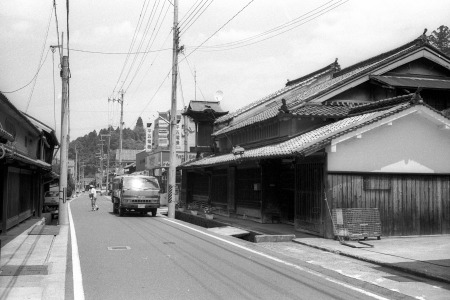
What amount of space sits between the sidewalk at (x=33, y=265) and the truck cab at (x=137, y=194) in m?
9.21

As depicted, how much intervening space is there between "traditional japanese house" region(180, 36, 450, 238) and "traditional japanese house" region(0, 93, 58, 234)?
352 inches

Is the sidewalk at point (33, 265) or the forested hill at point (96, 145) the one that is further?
the forested hill at point (96, 145)

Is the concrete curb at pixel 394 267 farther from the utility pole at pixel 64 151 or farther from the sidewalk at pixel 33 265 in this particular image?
the utility pole at pixel 64 151

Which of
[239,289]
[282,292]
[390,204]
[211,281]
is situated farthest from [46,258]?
[390,204]

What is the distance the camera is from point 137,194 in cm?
2667

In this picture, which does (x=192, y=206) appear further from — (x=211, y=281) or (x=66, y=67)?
(x=211, y=281)

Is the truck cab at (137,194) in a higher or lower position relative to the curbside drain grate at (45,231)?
higher

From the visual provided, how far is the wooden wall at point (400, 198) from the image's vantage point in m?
15.4

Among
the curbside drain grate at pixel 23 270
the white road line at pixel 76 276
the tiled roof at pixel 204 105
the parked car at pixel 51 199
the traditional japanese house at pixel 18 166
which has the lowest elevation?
the white road line at pixel 76 276

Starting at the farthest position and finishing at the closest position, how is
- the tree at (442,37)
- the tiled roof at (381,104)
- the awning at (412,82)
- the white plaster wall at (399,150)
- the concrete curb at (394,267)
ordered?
the tree at (442,37) < the awning at (412,82) < the tiled roof at (381,104) < the white plaster wall at (399,150) < the concrete curb at (394,267)

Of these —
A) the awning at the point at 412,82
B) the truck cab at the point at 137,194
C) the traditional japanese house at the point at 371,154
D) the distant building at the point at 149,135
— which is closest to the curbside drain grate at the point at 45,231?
the truck cab at the point at 137,194

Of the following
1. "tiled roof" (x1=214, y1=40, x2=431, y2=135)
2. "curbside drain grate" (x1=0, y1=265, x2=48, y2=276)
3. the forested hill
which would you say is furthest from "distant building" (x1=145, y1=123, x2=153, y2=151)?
the forested hill

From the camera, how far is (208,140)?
34.1 m

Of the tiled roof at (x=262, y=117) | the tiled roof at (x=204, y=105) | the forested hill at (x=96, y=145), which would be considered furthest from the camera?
the forested hill at (x=96, y=145)
